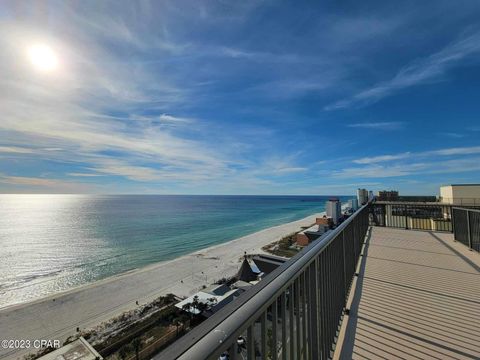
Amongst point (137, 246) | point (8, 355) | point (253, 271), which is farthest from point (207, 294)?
point (137, 246)

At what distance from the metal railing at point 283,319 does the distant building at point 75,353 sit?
35.3 ft

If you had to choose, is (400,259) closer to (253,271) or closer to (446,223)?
(446,223)

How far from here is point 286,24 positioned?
256 inches

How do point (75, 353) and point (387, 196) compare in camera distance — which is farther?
point (387, 196)

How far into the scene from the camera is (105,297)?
16.9 metres

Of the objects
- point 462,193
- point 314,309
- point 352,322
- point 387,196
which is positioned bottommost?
point 352,322

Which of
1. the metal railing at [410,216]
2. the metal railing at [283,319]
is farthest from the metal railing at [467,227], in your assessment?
the metal railing at [283,319]

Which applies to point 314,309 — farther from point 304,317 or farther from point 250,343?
point 250,343

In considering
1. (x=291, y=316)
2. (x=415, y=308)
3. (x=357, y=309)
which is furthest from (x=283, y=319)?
(x=415, y=308)

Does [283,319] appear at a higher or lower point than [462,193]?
lower

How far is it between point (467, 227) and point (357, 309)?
436 centimetres

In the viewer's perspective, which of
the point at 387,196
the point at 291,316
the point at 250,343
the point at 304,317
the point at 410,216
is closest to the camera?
the point at 250,343

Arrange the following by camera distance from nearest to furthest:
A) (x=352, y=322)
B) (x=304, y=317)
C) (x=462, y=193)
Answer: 1. (x=304, y=317)
2. (x=352, y=322)
3. (x=462, y=193)

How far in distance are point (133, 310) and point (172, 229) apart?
26864mm
